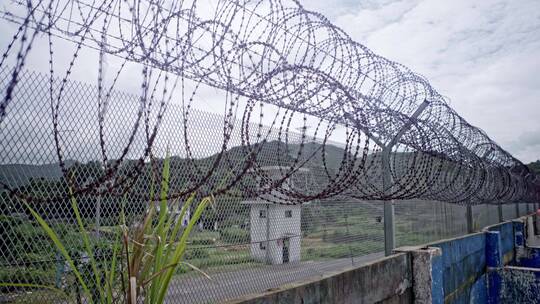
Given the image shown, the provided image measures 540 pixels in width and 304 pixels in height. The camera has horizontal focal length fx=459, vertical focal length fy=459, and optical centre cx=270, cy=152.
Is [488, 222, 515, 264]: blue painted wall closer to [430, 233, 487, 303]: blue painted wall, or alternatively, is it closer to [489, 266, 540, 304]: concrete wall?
[489, 266, 540, 304]: concrete wall

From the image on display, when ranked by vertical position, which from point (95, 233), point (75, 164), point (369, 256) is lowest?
point (369, 256)

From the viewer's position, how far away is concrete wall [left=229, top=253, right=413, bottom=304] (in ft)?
9.53

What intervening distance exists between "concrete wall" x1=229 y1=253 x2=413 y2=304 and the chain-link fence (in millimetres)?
525

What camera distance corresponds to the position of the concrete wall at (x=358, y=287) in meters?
2.90

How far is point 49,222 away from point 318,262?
3808 millimetres

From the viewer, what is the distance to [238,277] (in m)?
4.35

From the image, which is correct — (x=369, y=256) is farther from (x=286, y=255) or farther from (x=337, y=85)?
(x=337, y=85)

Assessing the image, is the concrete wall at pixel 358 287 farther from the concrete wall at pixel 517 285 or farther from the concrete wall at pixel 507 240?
the concrete wall at pixel 507 240

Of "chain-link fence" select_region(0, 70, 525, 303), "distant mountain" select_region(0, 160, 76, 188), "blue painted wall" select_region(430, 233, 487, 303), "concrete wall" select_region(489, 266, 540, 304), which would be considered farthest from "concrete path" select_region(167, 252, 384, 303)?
"concrete wall" select_region(489, 266, 540, 304)

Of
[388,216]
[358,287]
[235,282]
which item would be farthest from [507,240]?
[235,282]

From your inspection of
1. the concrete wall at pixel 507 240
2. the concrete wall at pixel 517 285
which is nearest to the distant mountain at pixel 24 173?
the concrete wall at pixel 517 285

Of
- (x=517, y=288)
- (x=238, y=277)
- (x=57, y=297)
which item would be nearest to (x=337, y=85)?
(x=238, y=277)

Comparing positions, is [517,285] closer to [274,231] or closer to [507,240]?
[507,240]

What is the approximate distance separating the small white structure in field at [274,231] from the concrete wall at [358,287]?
1132 millimetres
